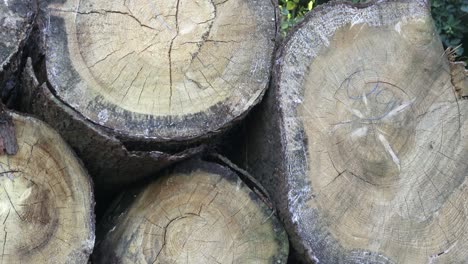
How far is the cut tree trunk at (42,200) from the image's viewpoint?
203 cm

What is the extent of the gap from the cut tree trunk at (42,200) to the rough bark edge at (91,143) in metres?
0.06

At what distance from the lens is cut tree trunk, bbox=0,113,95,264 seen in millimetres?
2029

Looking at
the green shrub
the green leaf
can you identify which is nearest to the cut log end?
the green shrub

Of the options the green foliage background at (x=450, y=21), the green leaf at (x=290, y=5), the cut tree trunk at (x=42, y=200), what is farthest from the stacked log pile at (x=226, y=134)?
the green leaf at (x=290, y=5)

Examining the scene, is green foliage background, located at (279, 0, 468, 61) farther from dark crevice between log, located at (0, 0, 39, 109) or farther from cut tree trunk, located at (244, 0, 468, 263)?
dark crevice between log, located at (0, 0, 39, 109)

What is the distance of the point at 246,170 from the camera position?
2586mm

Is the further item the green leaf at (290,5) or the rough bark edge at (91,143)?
the green leaf at (290,5)

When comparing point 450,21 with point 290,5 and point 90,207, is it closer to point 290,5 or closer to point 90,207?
point 290,5

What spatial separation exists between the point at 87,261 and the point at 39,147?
371 millimetres

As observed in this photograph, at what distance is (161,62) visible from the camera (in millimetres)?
2213

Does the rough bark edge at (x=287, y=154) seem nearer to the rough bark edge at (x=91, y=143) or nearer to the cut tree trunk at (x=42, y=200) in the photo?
the rough bark edge at (x=91, y=143)

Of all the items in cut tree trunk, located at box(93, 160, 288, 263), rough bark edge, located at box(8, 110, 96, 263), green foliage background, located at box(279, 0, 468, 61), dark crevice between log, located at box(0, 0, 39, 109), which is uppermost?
dark crevice between log, located at box(0, 0, 39, 109)

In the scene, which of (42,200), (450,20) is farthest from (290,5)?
(42,200)

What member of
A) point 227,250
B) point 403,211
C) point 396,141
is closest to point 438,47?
point 396,141
